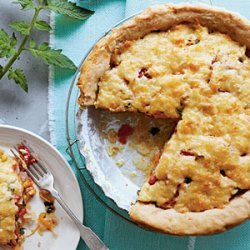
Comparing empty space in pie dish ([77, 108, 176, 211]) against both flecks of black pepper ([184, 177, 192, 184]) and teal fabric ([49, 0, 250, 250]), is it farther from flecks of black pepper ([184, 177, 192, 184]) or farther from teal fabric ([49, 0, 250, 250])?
flecks of black pepper ([184, 177, 192, 184])

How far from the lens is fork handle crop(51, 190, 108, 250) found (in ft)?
11.4

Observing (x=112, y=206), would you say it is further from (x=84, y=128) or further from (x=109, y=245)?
(x=84, y=128)

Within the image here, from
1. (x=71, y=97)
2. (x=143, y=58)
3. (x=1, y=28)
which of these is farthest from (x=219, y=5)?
(x=1, y=28)

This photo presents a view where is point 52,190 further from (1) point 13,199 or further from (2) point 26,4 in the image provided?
(2) point 26,4

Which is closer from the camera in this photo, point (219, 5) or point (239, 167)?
point (239, 167)

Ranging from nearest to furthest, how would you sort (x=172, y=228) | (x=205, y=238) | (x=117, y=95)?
(x=172, y=228)
(x=117, y=95)
(x=205, y=238)

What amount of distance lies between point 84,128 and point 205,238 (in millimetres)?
928

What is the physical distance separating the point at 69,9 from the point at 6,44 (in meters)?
0.42

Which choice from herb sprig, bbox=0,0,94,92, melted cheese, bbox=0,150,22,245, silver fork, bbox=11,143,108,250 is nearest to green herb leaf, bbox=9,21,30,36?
herb sprig, bbox=0,0,94,92

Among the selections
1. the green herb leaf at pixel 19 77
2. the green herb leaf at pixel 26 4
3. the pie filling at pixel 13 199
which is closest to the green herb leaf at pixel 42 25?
the green herb leaf at pixel 26 4

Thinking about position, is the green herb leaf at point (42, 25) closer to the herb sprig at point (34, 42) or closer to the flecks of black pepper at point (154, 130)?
the herb sprig at point (34, 42)

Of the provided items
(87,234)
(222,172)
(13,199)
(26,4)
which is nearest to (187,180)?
(222,172)

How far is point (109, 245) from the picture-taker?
3627 millimetres

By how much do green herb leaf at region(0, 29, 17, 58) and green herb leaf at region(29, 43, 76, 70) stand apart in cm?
11
